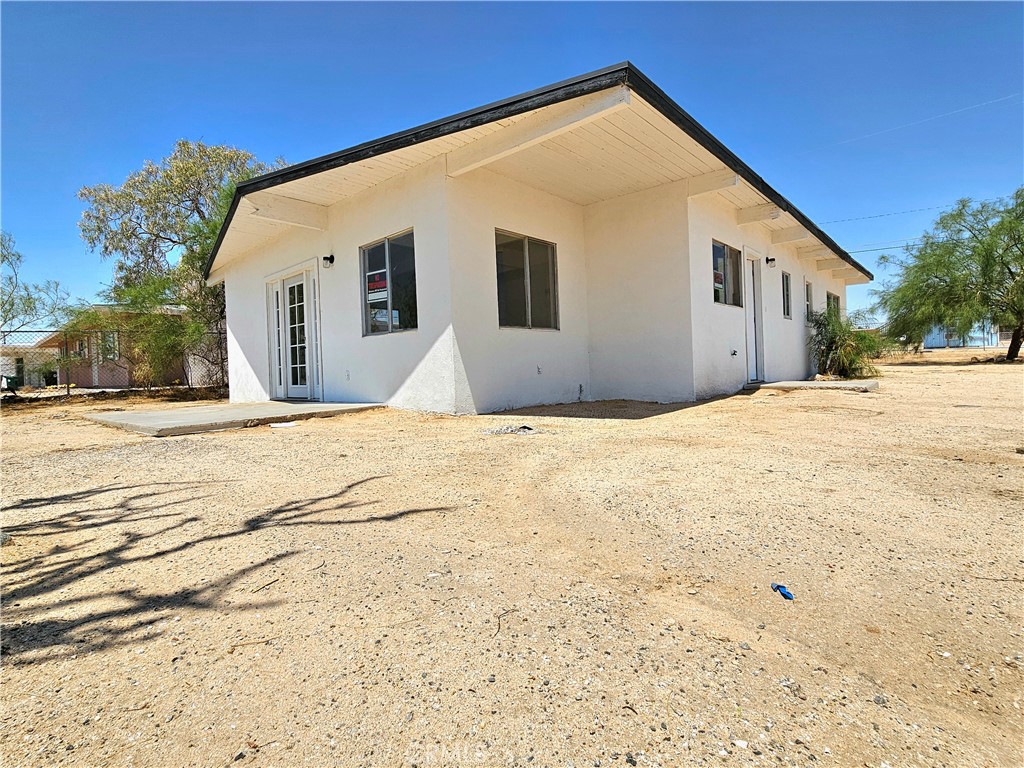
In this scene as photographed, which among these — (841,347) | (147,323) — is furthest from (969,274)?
(147,323)

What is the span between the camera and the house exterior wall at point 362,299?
7.01 metres

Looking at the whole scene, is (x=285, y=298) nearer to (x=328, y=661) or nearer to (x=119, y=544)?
(x=119, y=544)

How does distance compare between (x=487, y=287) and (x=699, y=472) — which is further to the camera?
A: (x=487, y=287)

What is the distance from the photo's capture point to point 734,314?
948 centimetres

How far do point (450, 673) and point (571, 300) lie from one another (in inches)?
303

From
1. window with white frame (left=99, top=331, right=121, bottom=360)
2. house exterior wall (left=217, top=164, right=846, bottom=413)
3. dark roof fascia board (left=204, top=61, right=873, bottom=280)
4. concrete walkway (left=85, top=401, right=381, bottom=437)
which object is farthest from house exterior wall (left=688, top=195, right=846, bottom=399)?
window with white frame (left=99, top=331, right=121, bottom=360)

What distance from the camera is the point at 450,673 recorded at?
1436 mm

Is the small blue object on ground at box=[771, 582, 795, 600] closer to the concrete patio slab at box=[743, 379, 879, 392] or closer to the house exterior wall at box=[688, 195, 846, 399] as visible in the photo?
the house exterior wall at box=[688, 195, 846, 399]

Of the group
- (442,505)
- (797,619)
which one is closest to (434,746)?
(797,619)

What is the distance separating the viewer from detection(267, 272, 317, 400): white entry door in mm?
9578

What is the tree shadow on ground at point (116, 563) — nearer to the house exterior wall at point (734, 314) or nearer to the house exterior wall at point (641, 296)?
the house exterior wall at point (641, 296)

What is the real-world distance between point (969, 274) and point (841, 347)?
11.5 metres

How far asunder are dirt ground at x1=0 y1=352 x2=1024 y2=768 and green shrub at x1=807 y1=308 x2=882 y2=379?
9.82 metres

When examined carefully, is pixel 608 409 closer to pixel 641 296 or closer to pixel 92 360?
pixel 641 296
